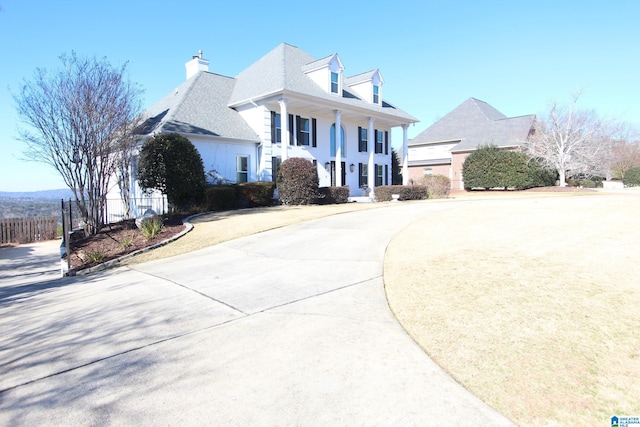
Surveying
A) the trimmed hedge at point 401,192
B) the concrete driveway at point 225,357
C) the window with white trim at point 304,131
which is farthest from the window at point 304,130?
the concrete driveway at point 225,357

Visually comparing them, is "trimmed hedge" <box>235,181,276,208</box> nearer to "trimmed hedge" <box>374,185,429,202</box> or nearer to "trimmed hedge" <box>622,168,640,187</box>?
"trimmed hedge" <box>374,185,429,202</box>

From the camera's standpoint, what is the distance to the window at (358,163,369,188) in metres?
26.7

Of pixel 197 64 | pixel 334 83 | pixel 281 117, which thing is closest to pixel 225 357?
pixel 281 117

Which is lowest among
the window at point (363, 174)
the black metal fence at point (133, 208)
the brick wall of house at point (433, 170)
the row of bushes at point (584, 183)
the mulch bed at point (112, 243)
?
the mulch bed at point (112, 243)

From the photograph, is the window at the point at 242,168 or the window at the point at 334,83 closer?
the window at the point at 242,168

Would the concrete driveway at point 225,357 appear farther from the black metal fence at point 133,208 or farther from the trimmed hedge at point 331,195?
the trimmed hedge at point 331,195

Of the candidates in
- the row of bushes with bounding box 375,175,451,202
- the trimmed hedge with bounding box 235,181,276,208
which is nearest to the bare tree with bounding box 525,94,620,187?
the row of bushes with bounding box 375,175,451,202

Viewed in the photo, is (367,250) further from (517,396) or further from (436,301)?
(517,396)

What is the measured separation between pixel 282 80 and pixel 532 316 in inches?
760

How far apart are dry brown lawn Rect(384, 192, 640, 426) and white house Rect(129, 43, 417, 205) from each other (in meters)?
14.4

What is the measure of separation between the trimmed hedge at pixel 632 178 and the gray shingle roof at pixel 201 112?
48.9m

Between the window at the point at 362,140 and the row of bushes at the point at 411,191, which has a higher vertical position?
the window at the point at 362,140

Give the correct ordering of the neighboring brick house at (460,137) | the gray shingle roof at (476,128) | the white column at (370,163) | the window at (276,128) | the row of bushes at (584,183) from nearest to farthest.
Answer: the window at (276,128)
the white column at (370,163)
the gray shingle roof at (476,128)
the neighboring brick house at (460,137)
the row of bushes at (584,183)

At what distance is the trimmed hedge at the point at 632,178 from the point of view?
45.2 m
